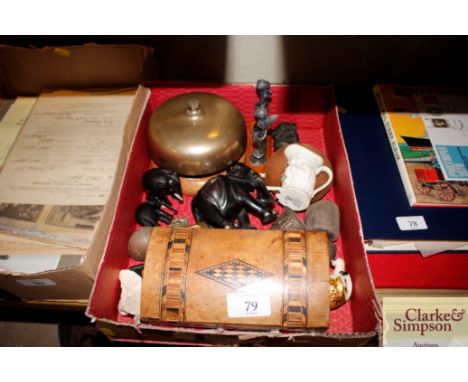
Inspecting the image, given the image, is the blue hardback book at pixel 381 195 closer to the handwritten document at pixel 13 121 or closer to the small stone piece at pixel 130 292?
the small stone piece at pixel 130 292

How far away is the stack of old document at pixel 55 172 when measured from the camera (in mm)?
870

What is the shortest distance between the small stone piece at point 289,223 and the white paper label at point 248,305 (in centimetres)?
24

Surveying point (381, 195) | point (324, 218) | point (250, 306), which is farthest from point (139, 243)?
point (381, 195)

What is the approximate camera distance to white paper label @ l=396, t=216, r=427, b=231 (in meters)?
0.92

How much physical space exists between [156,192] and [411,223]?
28.8 inches

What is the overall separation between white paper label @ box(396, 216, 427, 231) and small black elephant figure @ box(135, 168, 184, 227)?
0.64 metres

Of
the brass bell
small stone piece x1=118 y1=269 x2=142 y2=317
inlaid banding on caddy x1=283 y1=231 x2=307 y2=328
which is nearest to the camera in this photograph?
inlaid banding on caddy x1=283 y1=231 x2=307 y2=328

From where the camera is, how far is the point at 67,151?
108 centimetres

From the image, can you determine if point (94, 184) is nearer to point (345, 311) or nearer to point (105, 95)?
point (105, 95)

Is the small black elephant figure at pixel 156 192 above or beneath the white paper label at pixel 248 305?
above

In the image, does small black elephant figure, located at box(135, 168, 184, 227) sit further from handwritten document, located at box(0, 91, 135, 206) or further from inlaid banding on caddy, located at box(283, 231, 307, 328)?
inlaid banding on caddy, located at box(283, 231, 307, 328)

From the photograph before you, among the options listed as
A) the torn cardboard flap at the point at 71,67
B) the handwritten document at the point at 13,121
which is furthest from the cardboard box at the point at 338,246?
the handwritten document at the point at 13,121

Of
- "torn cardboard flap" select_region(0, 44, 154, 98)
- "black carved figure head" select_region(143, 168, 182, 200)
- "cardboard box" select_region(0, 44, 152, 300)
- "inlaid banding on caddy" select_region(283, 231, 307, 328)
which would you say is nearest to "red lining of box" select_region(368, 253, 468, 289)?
"inlaid banding on caddy" select_region(283, 231, 307, 328)

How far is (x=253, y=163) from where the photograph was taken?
3.65ft
